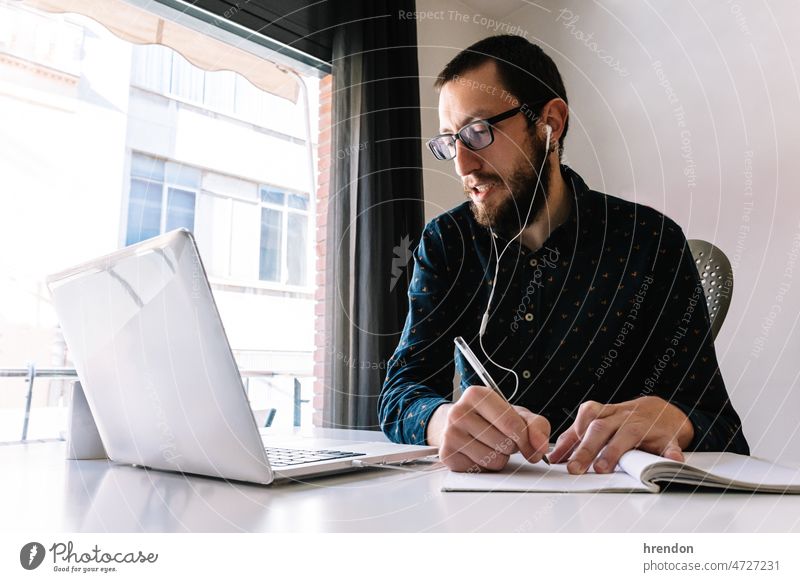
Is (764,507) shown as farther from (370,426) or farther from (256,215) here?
(256,215)

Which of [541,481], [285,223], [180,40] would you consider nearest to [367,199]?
[285,223]

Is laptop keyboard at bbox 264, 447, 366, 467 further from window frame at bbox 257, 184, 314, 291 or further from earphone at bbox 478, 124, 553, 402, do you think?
window frame at bbox 257, 184, 314, 291

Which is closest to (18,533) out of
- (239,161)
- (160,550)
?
(160,550)

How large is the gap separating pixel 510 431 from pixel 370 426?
51.6 inches

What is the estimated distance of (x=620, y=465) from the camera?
0.47m

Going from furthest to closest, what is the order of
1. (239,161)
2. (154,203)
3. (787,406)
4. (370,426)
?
(239,161)
(154,203)
(370,426)
(787,406)

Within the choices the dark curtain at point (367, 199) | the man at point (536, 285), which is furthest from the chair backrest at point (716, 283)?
the dark curtain at point (367, 199)

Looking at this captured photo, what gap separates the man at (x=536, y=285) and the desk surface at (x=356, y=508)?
264 mm

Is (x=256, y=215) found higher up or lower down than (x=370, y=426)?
higher up

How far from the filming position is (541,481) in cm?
43

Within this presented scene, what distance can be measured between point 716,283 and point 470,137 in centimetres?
46

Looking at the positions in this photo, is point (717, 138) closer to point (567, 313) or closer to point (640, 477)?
point (567, 313)

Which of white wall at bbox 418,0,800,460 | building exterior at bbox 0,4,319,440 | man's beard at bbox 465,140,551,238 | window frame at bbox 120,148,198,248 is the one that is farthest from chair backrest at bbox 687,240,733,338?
window frame at bbox 120,148,198,248

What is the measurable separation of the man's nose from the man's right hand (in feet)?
1.79
